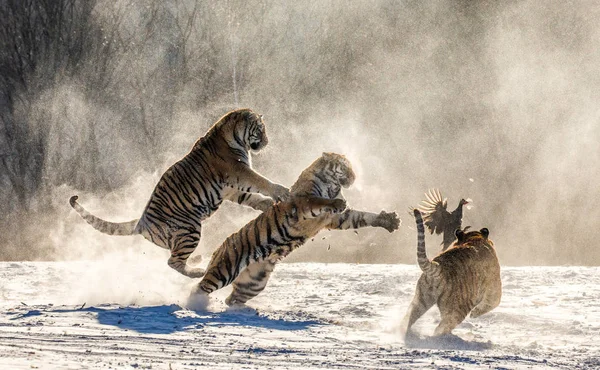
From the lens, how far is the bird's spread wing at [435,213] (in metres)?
8.87

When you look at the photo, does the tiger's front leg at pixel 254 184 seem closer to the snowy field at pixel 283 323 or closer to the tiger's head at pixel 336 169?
the tiger's head at pixel 336 169

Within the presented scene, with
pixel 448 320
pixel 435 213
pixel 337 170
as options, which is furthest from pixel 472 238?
pixel 435 213

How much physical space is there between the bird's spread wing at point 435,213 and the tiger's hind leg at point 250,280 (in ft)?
5.76

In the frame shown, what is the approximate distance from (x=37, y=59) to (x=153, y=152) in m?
3.06

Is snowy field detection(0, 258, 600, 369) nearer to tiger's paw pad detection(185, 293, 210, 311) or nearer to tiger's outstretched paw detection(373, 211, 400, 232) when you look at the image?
tiger's paw pad detection(185, 293, 210, 311)

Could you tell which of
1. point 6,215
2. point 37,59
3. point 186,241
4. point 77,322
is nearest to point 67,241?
point 6,215

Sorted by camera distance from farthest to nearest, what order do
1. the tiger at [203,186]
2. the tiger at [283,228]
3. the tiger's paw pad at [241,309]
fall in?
the tiger at [203,186] < the tiger's paw pad at [241,309] < the tiger at [283,228]

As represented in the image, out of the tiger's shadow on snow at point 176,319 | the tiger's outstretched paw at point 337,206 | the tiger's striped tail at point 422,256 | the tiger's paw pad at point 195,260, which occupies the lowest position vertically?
the tiger's shadow on snow at point 176,319

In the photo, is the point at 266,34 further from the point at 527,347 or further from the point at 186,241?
the point at 527,347

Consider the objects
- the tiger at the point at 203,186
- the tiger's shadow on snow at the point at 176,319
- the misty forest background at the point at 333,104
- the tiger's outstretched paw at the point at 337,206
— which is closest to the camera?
the tiger's shadow on snow at the point at 176,319

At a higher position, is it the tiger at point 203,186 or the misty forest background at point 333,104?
the misty forest background at point 333,104

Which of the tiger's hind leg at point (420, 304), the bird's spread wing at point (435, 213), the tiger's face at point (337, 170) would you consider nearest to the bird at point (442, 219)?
the bird's spread wing at point (435, 213)

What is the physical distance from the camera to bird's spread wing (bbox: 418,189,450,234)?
8867 mm

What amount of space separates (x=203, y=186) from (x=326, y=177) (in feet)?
3.62
